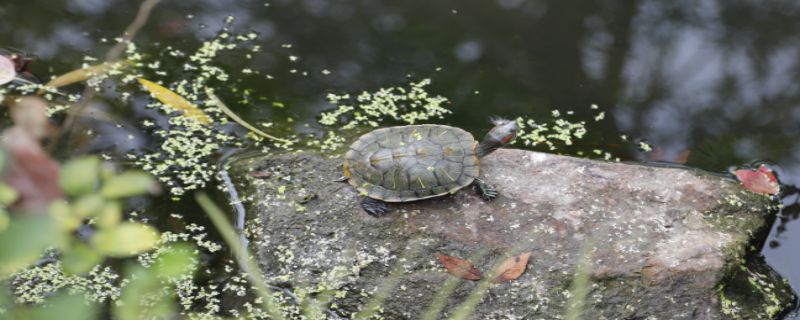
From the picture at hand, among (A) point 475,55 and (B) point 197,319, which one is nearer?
(B) point 197,319

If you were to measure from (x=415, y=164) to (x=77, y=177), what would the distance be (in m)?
2.20

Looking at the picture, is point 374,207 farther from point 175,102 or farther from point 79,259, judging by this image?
point 79,259

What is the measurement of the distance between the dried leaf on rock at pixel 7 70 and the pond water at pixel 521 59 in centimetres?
11

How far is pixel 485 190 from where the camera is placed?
301 centimetres

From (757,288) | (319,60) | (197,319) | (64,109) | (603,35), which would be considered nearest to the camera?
(197,319)

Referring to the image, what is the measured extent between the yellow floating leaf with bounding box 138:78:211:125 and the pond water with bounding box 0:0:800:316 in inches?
4.8

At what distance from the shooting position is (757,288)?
2.96 metres

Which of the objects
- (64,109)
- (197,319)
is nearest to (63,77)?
(64,109)

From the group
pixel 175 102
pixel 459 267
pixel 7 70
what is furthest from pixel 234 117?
pixel 459 267

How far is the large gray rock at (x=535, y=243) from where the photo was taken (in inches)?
109

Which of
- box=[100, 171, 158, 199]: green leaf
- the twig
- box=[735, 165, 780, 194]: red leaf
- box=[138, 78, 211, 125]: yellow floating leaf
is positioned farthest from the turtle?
box=[100, 171, 158, 199]: green leaf

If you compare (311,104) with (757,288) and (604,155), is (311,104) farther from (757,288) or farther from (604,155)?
(757,288)

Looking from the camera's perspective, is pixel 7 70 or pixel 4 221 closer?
pixel 4 221

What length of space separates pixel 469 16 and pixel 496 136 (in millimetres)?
1333
